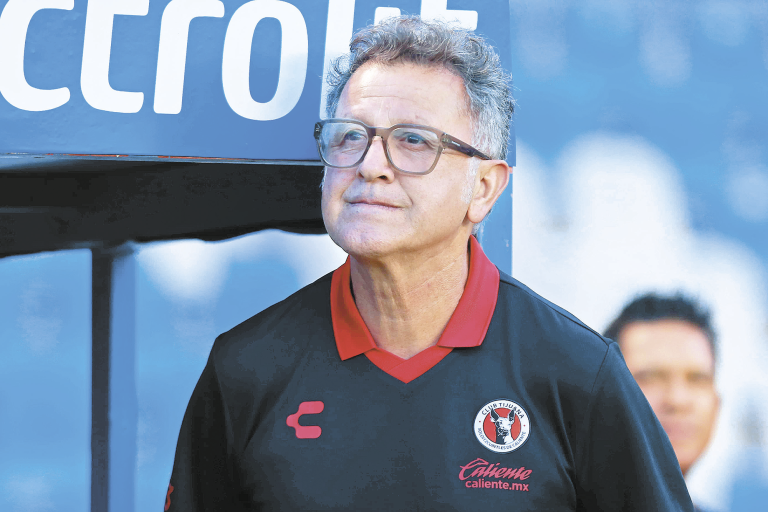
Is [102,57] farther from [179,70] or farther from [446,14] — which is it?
[446,14]

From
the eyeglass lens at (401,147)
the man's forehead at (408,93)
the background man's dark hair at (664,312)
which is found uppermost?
the man's forehead at (408,93)

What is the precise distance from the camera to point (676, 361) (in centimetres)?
191

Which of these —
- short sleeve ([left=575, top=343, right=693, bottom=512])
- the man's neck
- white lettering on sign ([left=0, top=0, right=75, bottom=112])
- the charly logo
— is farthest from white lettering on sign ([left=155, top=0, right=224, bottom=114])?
short sleeve ([left=575, top=343, right=693, bottom=512])

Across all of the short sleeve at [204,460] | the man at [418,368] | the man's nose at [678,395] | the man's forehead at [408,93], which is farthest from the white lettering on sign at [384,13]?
the man's nose at [678,395]

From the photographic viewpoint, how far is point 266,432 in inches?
56.1

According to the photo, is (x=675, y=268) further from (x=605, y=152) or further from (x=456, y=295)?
(x=456, y=295)

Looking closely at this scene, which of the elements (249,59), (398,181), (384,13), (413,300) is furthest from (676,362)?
(249,59)

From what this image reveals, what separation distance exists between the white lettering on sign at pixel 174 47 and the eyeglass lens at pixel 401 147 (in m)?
0.47

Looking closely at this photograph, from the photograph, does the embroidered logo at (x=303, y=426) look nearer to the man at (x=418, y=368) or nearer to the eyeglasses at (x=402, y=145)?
the man at (x=418, y=368)

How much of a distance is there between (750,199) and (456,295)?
1095mm

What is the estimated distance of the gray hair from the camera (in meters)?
1.46

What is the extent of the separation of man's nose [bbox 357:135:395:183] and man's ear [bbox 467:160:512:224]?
24cm

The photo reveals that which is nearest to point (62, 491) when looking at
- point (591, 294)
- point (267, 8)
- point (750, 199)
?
point (267, 8)

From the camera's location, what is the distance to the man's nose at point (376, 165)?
4.49 ft
